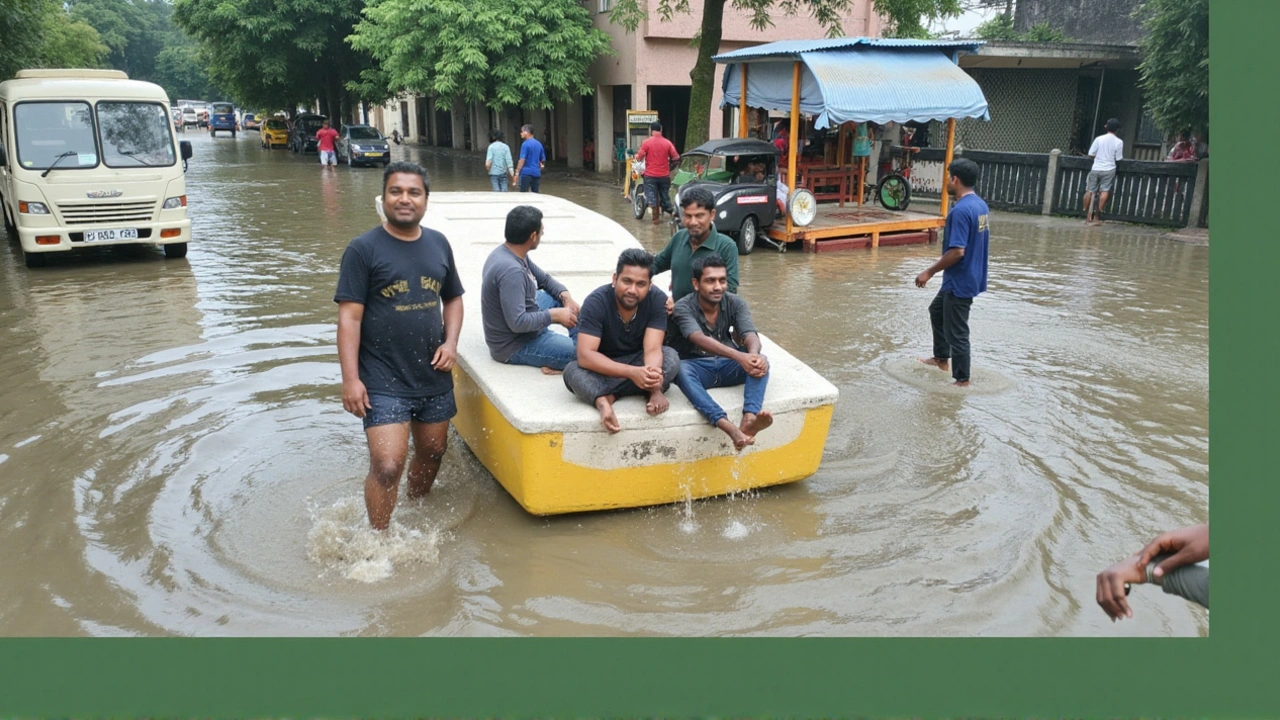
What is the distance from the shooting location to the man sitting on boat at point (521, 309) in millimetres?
5496

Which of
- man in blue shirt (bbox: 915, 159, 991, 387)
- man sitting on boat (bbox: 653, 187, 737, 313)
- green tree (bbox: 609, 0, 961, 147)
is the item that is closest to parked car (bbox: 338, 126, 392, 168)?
green tree (bbox: 609, 0, 961, 147)

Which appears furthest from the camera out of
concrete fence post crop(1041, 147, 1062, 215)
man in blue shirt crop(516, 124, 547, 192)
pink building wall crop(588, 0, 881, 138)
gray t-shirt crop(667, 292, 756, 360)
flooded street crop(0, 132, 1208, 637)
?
pink building wall crop(588, 0, 881, 138)

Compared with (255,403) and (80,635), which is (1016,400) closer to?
(255,403)

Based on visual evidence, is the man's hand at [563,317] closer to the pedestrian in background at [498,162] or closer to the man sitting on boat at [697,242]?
the man sitting on boat at [697,242]

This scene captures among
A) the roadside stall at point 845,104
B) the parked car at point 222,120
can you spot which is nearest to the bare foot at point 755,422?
the roadside stall at point 845,104

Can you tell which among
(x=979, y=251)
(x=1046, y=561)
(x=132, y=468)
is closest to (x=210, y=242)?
(x=132, y=468)

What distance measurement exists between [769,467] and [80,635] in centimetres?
347

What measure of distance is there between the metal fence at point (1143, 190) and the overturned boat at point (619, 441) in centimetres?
1356

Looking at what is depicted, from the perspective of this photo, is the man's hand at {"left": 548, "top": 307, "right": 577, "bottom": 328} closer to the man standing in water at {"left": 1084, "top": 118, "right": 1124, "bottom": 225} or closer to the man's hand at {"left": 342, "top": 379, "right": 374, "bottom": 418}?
the man's hand at {"left": 342, "top": 379, "right": 374, "bottom": 418}

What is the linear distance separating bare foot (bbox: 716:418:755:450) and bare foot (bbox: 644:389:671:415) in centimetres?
30

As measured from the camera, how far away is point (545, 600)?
4.53m

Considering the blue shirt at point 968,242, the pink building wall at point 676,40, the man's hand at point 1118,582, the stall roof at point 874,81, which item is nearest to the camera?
the man's hand at point 1118,582

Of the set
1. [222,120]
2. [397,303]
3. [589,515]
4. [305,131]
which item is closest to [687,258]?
[589,515]

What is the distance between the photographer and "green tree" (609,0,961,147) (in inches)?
730
